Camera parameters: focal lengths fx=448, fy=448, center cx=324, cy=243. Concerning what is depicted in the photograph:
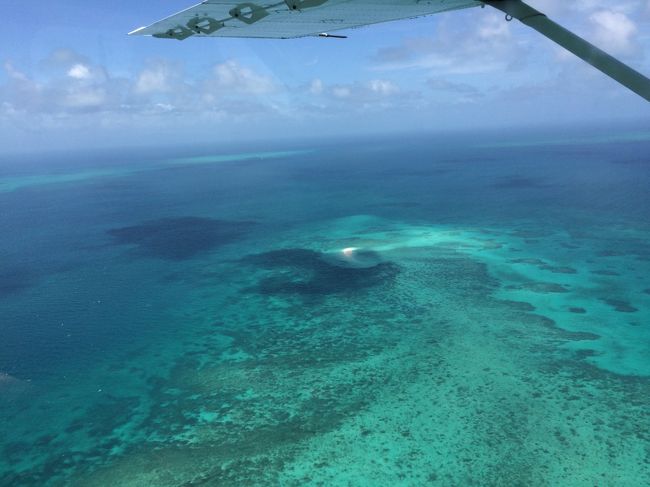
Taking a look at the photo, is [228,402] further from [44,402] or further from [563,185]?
[563,185]

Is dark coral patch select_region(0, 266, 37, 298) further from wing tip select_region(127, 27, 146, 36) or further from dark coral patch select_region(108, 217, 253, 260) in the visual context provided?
wing tip select_region(127, 27, 146, 36)

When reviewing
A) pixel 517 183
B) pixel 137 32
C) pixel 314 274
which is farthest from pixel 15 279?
pixel 517 183

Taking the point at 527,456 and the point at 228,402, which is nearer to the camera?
the point at 527,456

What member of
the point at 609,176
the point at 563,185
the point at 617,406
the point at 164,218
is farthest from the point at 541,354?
the point at 609,176

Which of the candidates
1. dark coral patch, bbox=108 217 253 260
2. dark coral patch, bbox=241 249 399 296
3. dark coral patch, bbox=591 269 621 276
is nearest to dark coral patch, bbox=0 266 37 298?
dark coral patch, bbox=108 217 253 260

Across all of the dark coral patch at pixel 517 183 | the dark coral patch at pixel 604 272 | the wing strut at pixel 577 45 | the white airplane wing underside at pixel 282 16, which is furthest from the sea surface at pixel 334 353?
the dark coral patch at pixel 517 183
